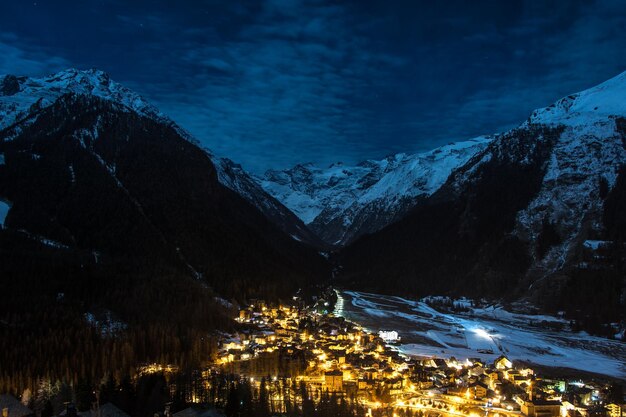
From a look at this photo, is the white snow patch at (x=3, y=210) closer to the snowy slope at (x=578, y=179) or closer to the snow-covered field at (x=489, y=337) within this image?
the snow-covered field at (x=489, y=337)

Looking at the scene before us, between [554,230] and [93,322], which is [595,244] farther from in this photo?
[93,322]

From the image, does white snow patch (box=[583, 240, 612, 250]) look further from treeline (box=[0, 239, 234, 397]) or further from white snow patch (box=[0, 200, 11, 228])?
white snow patch (box=[0, 200, 11, 228])

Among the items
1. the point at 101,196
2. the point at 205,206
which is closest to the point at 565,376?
the point at 101,196

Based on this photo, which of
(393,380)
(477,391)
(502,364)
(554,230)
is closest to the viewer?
(477,391)

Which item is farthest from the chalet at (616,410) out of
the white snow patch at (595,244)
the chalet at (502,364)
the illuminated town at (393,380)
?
the white snow patch at (595,244)

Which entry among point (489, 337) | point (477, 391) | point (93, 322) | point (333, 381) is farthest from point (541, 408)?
point (93, 322)
